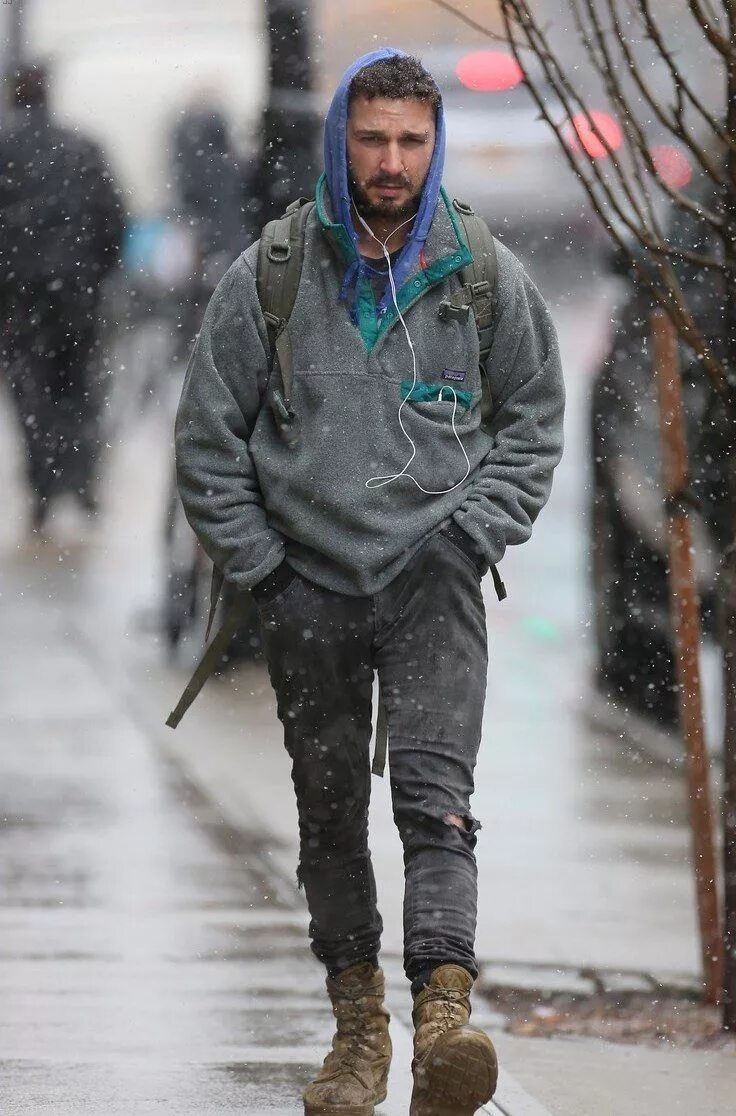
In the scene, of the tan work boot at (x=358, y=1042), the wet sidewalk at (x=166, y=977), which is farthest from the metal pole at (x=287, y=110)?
the tan work boot at (x=358, y=1042)

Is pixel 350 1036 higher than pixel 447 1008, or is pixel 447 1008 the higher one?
pixel 447 1008

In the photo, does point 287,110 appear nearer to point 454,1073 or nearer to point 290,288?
point 290,288

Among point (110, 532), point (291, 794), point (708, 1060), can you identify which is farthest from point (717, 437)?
point (110, 532)

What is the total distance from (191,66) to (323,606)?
881 centimetres

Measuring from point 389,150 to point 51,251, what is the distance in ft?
27.2

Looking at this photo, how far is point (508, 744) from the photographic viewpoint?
8.82 metres

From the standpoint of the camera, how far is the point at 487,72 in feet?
39.7

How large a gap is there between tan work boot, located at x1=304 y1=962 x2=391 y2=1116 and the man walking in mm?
13

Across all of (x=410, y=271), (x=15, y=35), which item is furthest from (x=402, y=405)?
(x=15, y=35)

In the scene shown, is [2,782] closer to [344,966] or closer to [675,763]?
[675,763]

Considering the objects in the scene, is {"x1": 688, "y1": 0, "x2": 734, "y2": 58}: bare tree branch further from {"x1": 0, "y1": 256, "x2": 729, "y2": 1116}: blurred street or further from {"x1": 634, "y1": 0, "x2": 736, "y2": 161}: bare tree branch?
{"x1": 0, "y1": 256, "x2": 729, "y2": 1116}: blurred street

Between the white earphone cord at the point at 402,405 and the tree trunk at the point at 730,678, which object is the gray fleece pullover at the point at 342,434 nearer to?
the white earphone cord at the point at 402,405

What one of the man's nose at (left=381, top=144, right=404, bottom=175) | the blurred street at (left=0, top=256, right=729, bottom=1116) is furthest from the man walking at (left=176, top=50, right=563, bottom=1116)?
the blurred street at (left=0, top=256, right=729, bottom=1116)

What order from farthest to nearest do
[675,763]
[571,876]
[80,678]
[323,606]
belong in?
[80,678]
[675,763]
[571,876]
[323,606]
